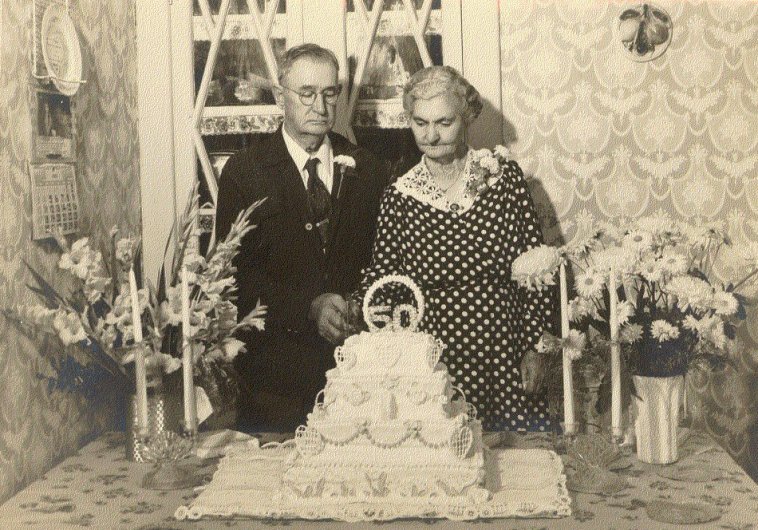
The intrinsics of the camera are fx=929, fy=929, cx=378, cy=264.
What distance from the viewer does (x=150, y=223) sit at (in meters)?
3.50

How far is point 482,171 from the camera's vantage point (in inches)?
113

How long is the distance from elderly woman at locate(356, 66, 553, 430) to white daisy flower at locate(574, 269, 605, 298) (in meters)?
0.57

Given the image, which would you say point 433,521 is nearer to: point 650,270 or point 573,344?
point 573,344

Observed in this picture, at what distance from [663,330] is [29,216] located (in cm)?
163

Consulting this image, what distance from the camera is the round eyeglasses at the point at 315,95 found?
297 cm

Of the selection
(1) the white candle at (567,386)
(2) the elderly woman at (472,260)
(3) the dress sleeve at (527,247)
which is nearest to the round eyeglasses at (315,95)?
(2) the elderly woman at (472,260)

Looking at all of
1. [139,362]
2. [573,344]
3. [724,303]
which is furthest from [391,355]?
[724,303]

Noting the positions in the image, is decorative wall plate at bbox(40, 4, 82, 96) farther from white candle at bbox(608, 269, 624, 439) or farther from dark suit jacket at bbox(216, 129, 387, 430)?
white candle at bbox(608, 269, 624, 439)

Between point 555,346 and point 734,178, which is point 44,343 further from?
point 734,178

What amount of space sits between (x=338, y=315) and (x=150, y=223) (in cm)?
95

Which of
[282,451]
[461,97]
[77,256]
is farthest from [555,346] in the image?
[77,256]

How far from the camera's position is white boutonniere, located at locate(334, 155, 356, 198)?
3.12 meters

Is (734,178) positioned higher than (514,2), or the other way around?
(514,2)

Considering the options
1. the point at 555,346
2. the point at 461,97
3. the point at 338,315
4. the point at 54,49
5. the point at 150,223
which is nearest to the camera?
the point at 555,346
